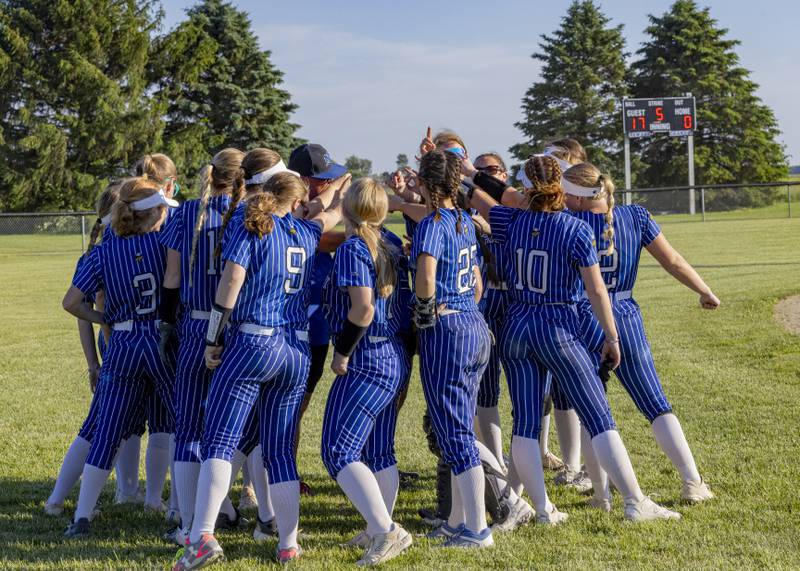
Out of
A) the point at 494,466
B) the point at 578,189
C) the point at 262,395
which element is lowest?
the point at 494,466

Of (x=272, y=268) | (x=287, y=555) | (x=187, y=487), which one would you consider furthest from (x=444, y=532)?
(x=272, y=268)

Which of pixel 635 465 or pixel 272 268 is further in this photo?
pixel 635 465

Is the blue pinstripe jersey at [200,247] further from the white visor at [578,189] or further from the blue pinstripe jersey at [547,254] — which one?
the white visor at [578,189]

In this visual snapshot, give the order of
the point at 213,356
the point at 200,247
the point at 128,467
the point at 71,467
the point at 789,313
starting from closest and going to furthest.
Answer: the point at 213,356
the point at 200,247
the point at 71,467
the point at 128,467
the point at 789,313

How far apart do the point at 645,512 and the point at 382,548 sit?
1.42m

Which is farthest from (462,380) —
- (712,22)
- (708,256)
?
A: (712,22)

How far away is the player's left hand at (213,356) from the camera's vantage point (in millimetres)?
4098

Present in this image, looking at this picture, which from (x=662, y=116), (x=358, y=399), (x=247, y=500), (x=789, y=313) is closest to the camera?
(x=358, y=399)

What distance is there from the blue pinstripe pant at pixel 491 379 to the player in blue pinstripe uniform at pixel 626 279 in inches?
21.8

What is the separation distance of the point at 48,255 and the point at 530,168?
25261mm

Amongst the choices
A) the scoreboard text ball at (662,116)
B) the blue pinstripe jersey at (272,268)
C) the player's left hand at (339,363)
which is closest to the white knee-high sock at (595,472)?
the player's left hand at (339,363)

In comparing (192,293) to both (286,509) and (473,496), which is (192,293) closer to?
(286,509)

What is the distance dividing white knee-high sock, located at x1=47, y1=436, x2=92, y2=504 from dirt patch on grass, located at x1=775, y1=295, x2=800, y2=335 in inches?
323

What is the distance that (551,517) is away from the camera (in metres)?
4.69
